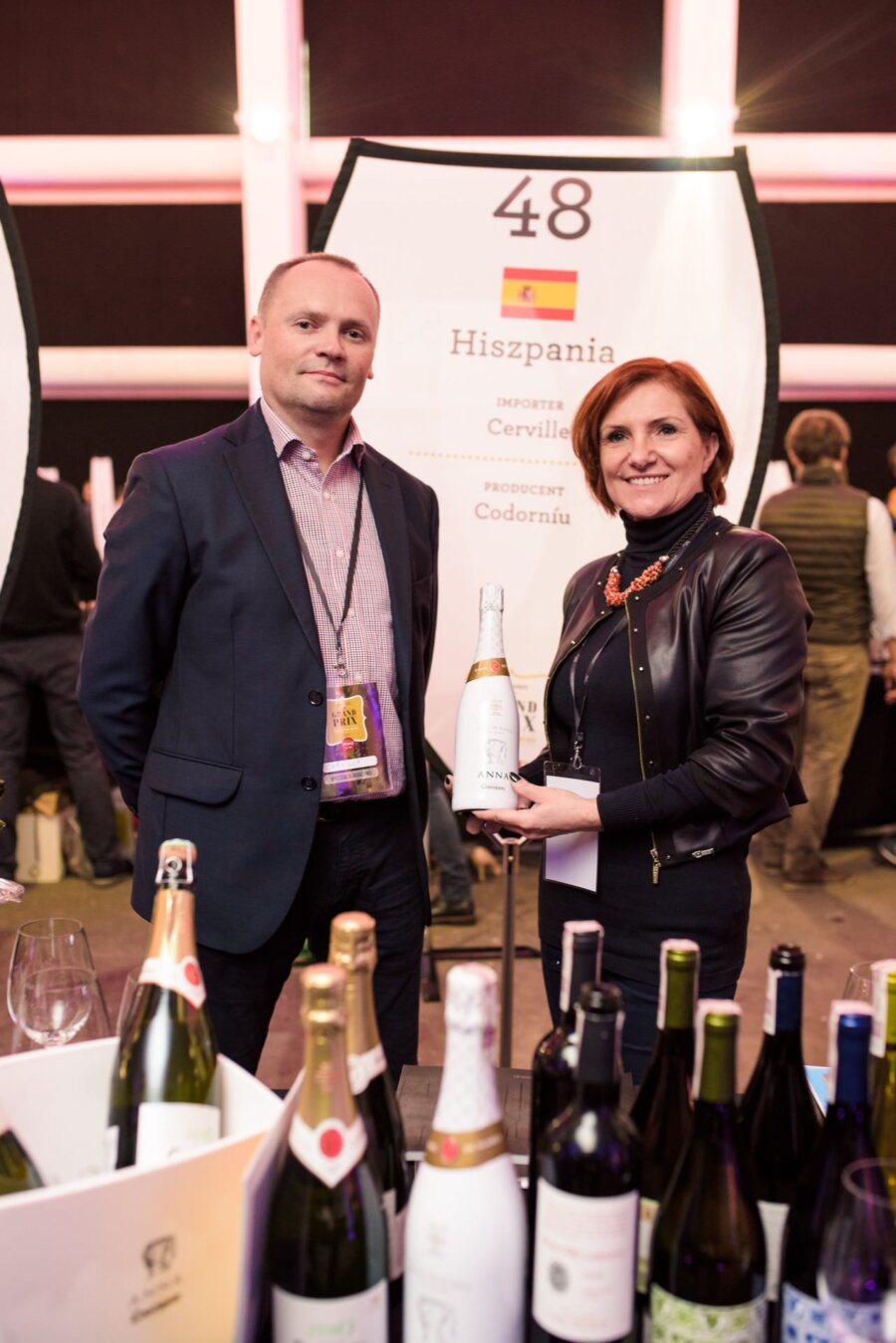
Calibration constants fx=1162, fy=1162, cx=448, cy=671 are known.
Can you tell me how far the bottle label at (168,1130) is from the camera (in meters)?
0.77

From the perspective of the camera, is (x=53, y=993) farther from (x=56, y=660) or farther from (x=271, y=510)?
(x=56, y=660)

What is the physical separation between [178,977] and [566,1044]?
0.29 meters

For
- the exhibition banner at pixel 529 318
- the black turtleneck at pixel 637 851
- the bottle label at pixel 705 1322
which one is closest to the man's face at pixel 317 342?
the black turtleneck at pixel 637 851

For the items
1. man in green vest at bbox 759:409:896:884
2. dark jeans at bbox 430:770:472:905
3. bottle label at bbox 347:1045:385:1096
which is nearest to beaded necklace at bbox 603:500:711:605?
bottle label at bbox 347:1045:385:1096

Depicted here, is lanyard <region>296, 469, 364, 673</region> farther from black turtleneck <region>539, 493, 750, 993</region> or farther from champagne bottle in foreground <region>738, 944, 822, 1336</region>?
champagne bottle in foreground <region>738, 944, 822, 1336</region>

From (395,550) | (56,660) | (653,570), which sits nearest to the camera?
(653,570)

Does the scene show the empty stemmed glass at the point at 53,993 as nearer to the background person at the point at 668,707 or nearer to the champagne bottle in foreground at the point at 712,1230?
the background person at the point at 668,707

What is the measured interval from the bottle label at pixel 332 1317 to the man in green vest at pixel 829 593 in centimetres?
373

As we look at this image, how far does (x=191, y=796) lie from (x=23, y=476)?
32.6 inches

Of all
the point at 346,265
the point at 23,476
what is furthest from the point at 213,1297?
the point at 23,476

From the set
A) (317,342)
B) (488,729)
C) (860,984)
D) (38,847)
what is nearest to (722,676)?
(488,729)

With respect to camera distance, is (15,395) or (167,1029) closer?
(167,1029)

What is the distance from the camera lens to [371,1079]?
84cm

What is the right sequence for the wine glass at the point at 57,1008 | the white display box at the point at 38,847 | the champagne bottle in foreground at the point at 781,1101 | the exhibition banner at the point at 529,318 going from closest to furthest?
the champagne bottle in foreground at the point at 781,1101 < the wine glass at the point at 57,1008 < the exhibition banner at the point at 529,318 < the white display box at the point at 38,847
